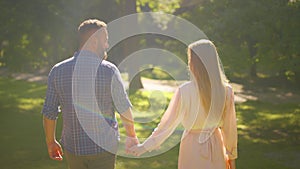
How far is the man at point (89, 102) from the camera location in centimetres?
400

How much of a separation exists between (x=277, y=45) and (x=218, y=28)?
4.63 feet

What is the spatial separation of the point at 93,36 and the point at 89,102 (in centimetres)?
57

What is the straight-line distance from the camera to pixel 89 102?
4.04 m

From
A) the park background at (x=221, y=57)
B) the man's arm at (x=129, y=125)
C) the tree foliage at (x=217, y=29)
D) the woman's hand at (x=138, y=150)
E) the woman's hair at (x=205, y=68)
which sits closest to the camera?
the woman's hair at (x=205, y=68)

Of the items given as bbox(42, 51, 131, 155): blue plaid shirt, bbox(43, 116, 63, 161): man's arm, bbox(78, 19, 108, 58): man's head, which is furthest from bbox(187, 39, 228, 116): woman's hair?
bbox(43, 116, 63, 161): man's arm

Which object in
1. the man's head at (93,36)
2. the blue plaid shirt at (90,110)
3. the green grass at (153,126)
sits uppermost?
the man's head at (93,36)

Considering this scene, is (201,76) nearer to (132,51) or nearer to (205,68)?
(205,68)

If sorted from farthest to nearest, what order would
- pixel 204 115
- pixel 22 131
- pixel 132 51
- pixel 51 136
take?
pixel 132 51
pixel 22 131
pixel 51 136
pixel 204 115

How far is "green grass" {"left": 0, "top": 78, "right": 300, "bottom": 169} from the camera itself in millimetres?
8398

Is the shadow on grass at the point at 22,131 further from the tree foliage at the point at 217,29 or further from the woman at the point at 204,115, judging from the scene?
the woman at the point at 204,115

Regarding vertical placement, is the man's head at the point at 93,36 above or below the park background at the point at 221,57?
above

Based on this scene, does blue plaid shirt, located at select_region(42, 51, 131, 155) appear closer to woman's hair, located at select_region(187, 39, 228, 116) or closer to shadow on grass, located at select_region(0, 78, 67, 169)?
woman's hair, located at select_region(187, 39, 228, 116)

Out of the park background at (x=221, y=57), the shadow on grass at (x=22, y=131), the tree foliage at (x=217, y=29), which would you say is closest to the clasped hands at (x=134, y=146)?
the park background at (x=221, y=57)

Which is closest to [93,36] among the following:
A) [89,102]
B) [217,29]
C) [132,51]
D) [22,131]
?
[89,102]
